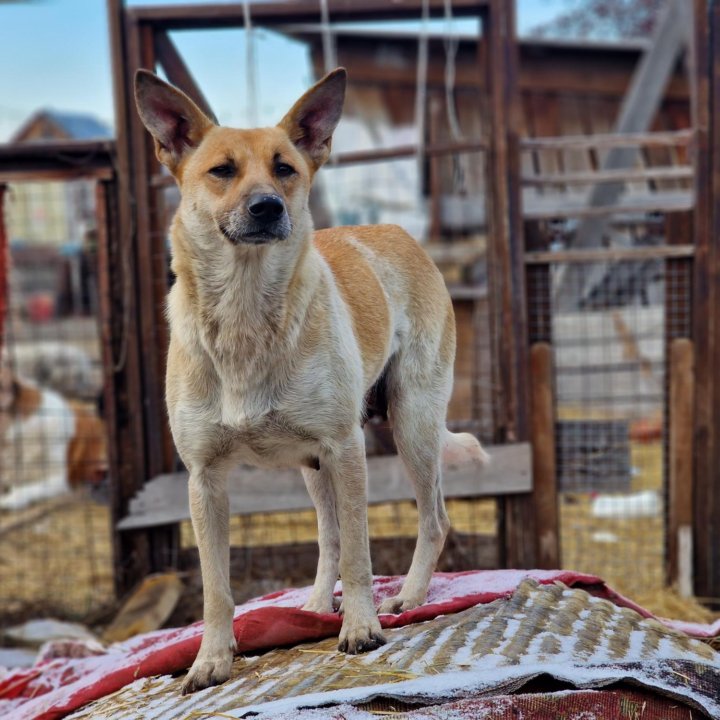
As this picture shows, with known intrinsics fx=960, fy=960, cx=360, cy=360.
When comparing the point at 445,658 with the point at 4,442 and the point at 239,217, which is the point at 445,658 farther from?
the point at 4,442

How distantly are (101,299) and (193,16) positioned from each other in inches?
65.3

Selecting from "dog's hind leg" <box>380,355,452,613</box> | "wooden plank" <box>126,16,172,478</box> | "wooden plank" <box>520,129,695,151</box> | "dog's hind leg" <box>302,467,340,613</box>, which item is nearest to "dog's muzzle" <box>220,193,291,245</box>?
"dog's hind leg" <box>380,355,452,613</box>

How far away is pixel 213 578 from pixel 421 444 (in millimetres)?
853

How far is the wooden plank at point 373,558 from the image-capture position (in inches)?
224

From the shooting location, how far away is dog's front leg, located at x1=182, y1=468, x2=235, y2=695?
2.90m

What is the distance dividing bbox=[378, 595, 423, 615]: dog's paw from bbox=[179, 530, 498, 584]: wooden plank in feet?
7.50

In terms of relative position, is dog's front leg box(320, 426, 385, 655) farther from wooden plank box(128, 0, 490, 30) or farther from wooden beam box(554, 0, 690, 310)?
wooden beam box(554, 0, 690, 310)

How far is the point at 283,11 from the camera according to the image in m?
5.30

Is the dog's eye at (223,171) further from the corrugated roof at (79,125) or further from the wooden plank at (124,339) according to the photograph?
the corrugated roof at (79,125)

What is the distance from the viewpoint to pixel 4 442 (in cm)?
803

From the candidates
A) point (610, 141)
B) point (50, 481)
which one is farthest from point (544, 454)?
point (50, 481)

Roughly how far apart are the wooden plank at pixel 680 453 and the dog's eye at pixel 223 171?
3624 millimetres

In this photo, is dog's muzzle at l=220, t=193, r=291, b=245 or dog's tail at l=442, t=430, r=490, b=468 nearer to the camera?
dog's muzzle at l=220, t=193, r=291, b=245

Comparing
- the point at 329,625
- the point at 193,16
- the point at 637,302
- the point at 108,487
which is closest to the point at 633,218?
the point at 637,302
